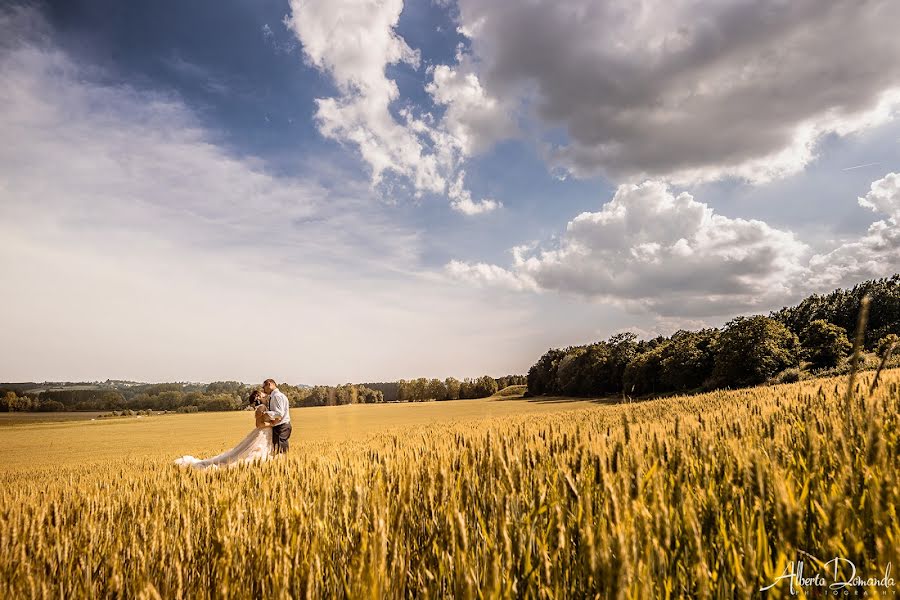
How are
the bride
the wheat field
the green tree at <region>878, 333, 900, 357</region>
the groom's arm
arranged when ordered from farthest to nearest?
the bride → the groom's arm → the green tree at <region>878, 333, 900, 357</region> → the wheat field

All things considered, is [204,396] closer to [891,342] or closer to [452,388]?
[452,388]

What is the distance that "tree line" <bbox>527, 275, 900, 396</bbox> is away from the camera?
53125mm

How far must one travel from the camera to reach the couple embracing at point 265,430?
14086 mm

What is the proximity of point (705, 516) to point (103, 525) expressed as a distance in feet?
16.1

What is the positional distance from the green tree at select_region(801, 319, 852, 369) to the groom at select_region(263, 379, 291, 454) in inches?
2341

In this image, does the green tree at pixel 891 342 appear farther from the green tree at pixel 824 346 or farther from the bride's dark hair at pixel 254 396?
the green tree at pixel 824 346

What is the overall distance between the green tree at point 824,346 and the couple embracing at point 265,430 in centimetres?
5970

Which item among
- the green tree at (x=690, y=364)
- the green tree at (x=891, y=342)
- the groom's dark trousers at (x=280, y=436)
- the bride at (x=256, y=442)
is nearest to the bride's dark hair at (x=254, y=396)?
the bride at (x=256, y=442)

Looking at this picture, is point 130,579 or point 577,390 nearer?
point 130,579

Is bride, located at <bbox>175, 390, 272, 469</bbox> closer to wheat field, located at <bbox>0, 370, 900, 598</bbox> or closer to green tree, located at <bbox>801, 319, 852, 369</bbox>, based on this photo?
wheat field, located at <bbox>0, 370, 900, 598</bbox>

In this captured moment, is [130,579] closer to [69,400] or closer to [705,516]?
[705,516]

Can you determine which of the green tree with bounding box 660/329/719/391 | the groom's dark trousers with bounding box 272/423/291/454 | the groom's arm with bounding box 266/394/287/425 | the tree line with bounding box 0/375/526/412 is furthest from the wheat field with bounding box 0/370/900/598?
the tree line with bounding box 0/375/526/412

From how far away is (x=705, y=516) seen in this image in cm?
197

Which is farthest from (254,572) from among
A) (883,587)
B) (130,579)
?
(883,587)
